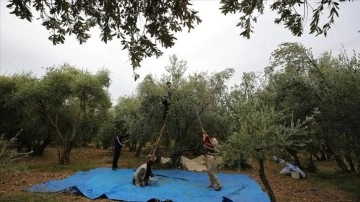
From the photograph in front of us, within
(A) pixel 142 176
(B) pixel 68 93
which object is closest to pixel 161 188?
(A) pixel 142 176

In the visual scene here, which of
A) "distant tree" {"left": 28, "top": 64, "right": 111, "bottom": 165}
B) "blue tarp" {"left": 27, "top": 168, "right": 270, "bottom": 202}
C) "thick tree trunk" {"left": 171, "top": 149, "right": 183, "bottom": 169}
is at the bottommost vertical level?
"blue tarp" {"left": 27, "top": 168, "right": 270, "bottom": 202}

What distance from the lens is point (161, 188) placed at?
12.8 metres

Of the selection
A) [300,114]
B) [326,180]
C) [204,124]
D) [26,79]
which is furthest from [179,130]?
[26,79]

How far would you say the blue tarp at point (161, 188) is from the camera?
11.6 meters


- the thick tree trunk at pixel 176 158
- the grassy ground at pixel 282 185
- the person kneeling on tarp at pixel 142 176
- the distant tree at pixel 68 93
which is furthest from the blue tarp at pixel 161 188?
the distant tree at pixel 68 93

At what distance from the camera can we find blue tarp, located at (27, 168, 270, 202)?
38.2ft

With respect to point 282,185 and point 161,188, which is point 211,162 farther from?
point 282,185

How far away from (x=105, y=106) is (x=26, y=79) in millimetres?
6533

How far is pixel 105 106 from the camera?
72.0 feet

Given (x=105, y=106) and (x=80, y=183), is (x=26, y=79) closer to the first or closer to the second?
(x=105, y=106)

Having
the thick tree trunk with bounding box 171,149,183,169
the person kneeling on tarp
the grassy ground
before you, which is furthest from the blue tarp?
the thick tree trunk with bounding box 171,149,183,169

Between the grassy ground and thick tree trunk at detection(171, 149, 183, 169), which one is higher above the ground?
thick tree trunk at detection(171, 149, 183, 169)

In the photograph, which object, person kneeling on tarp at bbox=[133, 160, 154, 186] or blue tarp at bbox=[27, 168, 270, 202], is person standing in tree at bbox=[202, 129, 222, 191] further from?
person kneeling on tarp at bbox=[133, 160, 154, 186]

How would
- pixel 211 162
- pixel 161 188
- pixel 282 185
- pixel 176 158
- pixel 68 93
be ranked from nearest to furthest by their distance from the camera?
pixel 161 188
pixel 211 162
pixel 282 185
pixel 176 158
pixel 68 93
